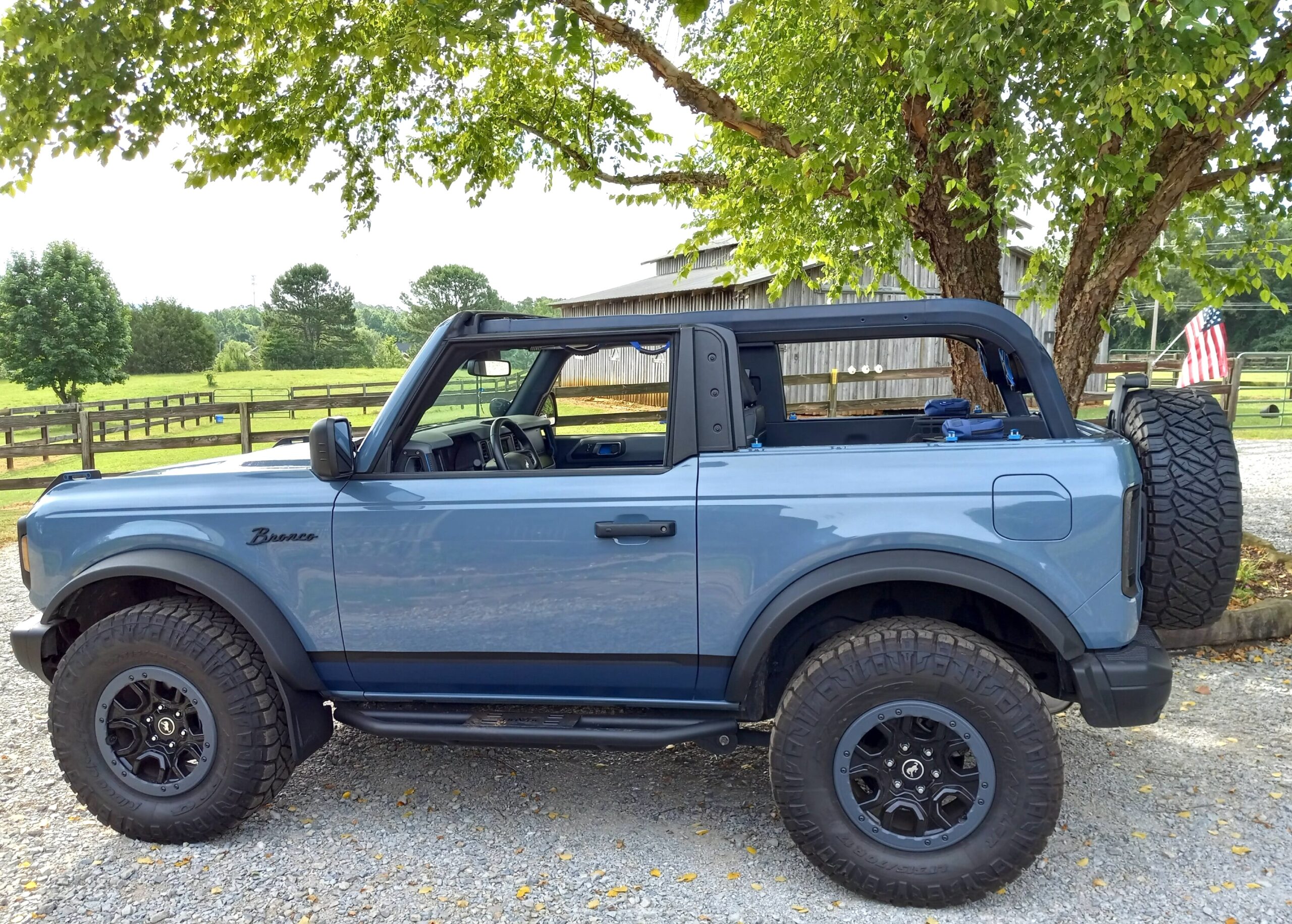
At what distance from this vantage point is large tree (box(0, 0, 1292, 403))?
15.5 feet

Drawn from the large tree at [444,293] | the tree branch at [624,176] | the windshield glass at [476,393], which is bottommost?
the windshield glass at [476,393]

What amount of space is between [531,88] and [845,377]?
20.3ft

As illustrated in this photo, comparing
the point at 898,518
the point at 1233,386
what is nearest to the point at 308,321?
the point at 1233,386

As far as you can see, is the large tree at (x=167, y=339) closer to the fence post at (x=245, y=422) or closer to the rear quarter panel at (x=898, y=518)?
the fence post at (x=245, y=422)

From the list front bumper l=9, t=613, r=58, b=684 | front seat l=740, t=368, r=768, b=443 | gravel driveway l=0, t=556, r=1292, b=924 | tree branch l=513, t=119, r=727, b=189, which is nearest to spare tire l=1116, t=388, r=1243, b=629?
gravel driveway l=0, t=556, r=1292, b=924

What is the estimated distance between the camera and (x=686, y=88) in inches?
273

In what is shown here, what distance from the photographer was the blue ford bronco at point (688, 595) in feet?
9.07

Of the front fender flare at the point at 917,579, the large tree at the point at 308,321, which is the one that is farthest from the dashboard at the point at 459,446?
the large tree at the point at 308,321

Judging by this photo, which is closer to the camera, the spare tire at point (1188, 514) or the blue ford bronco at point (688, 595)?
the blue ford bronco at point (688, 595)

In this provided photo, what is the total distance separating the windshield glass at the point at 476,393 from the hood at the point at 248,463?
55cm

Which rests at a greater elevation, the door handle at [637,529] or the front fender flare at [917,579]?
the door handle at [637,529]

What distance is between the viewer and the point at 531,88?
29.8 ft

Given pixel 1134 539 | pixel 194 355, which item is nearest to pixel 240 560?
pixel 1134 539

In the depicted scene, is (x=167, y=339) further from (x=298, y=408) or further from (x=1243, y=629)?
(x=1243, y=629)
